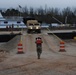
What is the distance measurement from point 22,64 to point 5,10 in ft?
544

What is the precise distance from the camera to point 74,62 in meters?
20.2

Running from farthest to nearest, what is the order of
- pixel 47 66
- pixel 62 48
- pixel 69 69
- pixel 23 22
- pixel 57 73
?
1. pixel 23 22
2. pixel 62 48
3. pixel 47 66
4. pixel 69 69
5. pixel 57 73

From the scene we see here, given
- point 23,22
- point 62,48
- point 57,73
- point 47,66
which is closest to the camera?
point 57,73

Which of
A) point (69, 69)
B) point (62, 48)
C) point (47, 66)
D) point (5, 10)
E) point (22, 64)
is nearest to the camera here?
point (69, 69)

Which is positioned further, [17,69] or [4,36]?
[4,36]

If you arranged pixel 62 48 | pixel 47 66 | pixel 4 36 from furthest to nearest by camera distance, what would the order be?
pixel 4 36 < pixel 62 48 < pixel 47 66

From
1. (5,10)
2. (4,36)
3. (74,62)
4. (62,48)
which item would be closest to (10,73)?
(74,62)

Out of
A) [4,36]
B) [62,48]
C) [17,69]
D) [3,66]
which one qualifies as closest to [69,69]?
[17,69]

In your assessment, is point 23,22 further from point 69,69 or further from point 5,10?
point 69,69

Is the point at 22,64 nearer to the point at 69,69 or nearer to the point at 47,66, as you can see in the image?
the point at 47,66

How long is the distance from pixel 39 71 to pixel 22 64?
3.22m

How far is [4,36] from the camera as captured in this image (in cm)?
5181

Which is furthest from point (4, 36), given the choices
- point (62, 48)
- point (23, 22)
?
point (23, 22)

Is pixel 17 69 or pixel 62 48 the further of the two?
pixel 62 48
